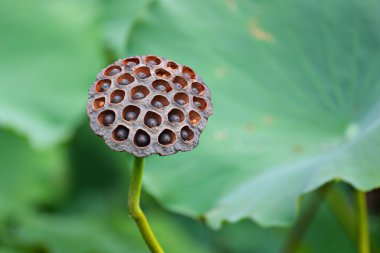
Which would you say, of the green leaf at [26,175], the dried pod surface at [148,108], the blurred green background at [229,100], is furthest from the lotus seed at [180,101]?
the green leaf at [26,175]

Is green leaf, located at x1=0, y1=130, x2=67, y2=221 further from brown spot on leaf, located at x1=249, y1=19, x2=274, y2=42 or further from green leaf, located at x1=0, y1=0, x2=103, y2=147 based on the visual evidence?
brown spot on leaf, located at x1=249, y1=19, x2=274, y2=42

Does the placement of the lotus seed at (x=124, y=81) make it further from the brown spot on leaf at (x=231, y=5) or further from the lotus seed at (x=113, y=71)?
the brown spot on leaf at (x=231, y=5)

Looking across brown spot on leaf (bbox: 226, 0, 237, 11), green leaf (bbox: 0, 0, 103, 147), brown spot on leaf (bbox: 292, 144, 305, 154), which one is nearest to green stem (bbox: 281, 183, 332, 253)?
brown spot on leaf (bbox: 292, 144, 305, 154)

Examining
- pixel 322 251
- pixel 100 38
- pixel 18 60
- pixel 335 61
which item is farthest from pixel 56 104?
pixel 322 251

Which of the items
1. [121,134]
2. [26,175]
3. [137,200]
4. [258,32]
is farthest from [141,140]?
[26,175]

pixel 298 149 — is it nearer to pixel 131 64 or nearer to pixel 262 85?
pixel 262 85

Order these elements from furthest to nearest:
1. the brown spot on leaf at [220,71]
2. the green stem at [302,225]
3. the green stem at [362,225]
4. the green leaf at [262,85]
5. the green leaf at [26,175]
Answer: the green leaf at [26,175] → the green stem at [302,225] → the brown spot on leaf at [220,71] → the green leaf at [262,85] → the green stem at [362,225]

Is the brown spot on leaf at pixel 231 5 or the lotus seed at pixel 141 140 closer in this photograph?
the lotus seed at pixel 141 140
